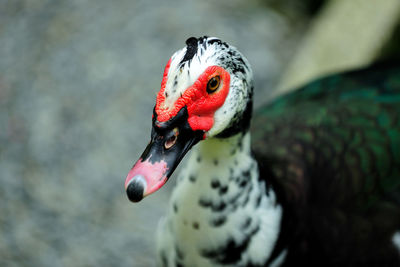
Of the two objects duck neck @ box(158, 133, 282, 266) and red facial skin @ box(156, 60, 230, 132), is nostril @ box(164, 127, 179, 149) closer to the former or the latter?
red facial skin @ box(156, 60, 230, 132)

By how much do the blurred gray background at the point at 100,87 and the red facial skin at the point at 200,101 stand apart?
170 centimetres

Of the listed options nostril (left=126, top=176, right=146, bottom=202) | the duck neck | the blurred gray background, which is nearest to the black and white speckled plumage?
the duck neck

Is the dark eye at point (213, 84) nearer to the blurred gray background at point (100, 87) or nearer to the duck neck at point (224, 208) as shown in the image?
the duck neck at point (224, 208)

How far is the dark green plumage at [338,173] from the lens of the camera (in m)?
1.93

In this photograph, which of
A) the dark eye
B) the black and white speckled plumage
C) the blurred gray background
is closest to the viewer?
the dark eye

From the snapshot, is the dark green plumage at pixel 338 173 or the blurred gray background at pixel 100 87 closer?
the dark green plumage at pixel 338 173

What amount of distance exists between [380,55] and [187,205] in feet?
7.32

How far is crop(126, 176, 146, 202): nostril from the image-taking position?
1.31 metres

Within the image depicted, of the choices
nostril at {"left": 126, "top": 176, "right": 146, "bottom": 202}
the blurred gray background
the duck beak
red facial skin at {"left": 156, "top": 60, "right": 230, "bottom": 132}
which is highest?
the blurred gray background

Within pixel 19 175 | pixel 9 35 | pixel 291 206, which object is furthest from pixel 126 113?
pixel 291 206

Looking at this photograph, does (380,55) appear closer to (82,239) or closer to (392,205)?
(392,205)

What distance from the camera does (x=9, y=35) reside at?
13.1 ft

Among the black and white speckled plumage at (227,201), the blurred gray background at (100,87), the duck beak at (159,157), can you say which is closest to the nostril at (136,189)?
the duck beak at (159,157)

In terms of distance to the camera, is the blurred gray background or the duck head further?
the blurred gray background
